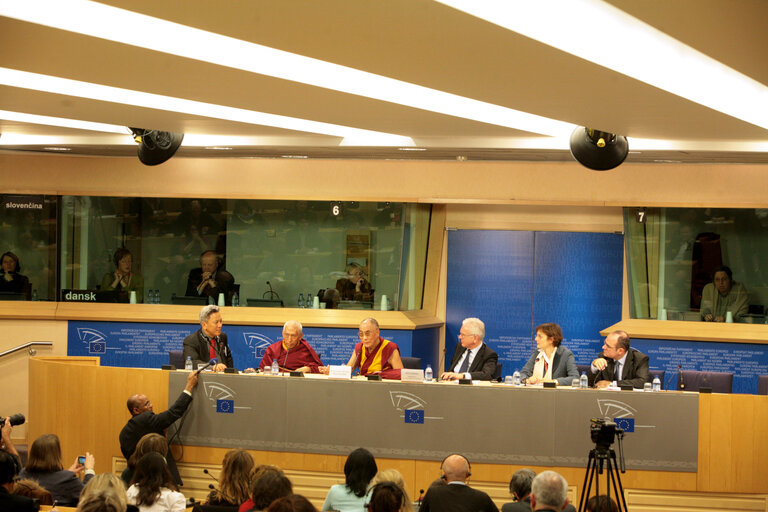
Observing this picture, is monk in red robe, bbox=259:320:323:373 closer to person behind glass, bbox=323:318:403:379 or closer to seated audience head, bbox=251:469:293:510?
person behind glass, bbox=323:318:403:379

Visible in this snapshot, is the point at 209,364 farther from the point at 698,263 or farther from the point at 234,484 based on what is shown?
the point at 698,263

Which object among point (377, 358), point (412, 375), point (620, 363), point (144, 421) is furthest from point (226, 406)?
point (620, 363)

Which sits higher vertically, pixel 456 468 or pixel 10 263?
pixel 10 263

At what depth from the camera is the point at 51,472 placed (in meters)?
5.35

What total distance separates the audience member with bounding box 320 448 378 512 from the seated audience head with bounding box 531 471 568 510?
1039mm

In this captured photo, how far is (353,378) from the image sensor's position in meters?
7.07

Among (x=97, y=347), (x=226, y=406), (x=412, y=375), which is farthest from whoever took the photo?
(x=97, y=347)

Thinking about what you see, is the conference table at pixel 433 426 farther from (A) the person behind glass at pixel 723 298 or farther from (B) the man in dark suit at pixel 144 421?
(A) the person behind glass at pixel 723 298

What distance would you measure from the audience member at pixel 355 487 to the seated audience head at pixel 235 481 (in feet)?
1.54

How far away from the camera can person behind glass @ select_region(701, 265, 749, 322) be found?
970 centimetres

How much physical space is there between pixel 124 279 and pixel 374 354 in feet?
13.6

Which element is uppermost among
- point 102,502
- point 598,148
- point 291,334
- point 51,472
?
point 598,148

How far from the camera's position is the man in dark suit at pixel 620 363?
7.14 m

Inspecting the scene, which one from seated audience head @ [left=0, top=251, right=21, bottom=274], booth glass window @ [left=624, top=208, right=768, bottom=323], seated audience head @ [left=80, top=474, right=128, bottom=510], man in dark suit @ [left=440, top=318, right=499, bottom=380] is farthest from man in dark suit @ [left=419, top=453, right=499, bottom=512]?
seated audience head @ [left=0, top=251, right=21, bottom=274]
